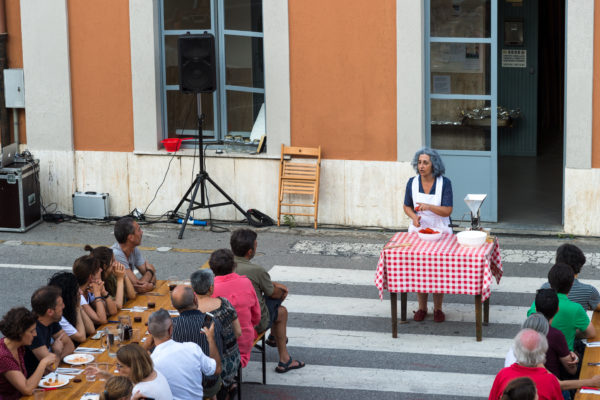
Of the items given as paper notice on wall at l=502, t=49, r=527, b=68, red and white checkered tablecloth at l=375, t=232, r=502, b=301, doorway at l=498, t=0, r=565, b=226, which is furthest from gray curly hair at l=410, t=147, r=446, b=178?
paper notice on wall at l=502, t=49, r=527, b=68

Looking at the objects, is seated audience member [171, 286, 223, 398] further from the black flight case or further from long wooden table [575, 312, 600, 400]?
the black flight case

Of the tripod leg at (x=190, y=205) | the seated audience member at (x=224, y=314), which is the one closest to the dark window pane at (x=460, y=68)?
the tripod leg at (x=190, y=205)

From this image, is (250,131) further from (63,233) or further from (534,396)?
(534,396)

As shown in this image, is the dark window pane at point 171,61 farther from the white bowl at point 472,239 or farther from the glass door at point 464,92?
the white bowl at point 472,239

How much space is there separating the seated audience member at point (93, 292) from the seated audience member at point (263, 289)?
47.2 inches

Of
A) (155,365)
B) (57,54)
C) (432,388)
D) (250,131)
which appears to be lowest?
(432,388)

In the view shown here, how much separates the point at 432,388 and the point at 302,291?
3.00m

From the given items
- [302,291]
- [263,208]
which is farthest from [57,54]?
[302,291]

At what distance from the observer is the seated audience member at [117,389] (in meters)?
6.27

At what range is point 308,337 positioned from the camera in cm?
1022

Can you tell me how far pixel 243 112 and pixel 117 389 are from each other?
29.7 ft

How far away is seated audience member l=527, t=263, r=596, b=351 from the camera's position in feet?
25.4

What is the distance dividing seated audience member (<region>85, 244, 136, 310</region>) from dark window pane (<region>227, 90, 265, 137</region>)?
19.6 ft

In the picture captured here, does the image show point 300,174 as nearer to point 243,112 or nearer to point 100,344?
point 243,112
